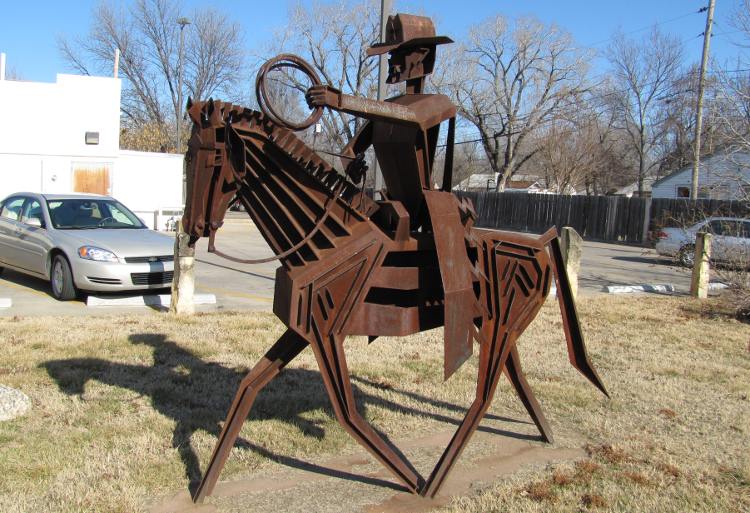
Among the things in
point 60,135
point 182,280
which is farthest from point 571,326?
point 60,135

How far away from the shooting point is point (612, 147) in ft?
158

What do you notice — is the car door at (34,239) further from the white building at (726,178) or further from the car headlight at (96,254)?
the white building at (726,178)

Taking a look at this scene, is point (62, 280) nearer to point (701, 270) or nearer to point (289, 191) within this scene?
point (289, 191)

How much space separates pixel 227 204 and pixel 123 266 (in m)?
6.38

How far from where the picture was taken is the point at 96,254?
985 centimetres

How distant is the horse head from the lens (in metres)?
3.87

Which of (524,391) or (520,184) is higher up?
(520,184)

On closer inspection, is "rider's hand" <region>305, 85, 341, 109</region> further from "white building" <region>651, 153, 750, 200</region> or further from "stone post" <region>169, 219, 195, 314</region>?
"white building" <region>651, 153, 750, 200</region>

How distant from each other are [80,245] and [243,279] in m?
3.66

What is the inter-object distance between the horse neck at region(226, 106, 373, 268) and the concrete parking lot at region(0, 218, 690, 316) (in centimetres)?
602

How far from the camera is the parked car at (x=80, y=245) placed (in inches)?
386

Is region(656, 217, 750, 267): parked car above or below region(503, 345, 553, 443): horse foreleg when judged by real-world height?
above

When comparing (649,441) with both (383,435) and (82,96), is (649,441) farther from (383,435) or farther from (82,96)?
(82,96)

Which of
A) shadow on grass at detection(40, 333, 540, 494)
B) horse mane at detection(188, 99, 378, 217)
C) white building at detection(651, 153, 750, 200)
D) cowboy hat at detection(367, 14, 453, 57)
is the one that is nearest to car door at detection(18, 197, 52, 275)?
shadow on grass at detection(40, 333, 540, 494)
